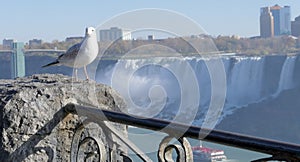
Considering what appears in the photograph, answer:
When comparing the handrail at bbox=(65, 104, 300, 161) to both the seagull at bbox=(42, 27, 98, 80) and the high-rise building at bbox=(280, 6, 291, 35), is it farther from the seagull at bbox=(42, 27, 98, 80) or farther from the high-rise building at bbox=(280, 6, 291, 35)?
the high-rise building at bbox=(280, 6, 291, 35)

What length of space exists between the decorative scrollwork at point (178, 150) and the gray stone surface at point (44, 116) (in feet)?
1.32

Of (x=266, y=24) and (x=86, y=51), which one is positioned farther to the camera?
(x=266, y=24)

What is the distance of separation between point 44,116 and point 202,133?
29.0 inches

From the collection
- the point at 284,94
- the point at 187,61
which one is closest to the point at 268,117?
the point at 284,94

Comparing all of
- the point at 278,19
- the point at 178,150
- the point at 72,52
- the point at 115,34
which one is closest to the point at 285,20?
the point at 278,19

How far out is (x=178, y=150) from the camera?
65.6 inches

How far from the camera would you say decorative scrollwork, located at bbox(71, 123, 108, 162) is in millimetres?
2020

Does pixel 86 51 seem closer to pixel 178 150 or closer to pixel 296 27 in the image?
pixel 178 150

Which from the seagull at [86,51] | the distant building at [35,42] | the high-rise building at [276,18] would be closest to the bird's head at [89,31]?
the seagull at [86,51]

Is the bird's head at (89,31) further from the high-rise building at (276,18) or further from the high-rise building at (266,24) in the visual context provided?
the high-rise building at (276,18)

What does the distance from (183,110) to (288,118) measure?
18.5 m

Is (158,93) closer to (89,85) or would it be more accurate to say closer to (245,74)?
(89,85)

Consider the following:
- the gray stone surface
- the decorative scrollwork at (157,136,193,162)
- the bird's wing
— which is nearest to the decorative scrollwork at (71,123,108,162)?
the gray stone surface

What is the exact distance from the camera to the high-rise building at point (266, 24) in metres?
9.35
